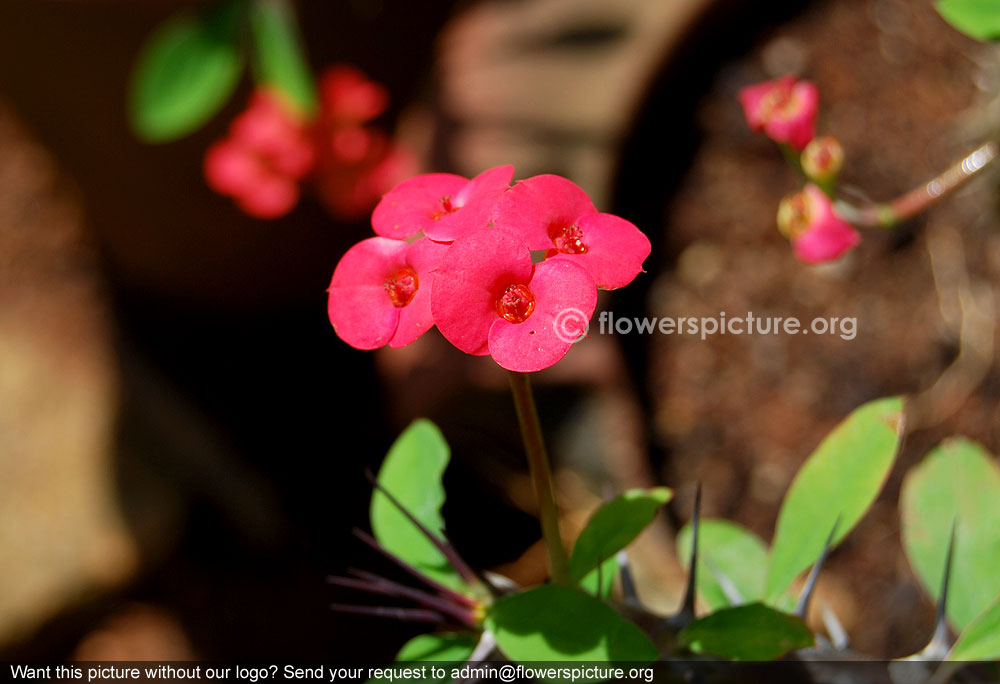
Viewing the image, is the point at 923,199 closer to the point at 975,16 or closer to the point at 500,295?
the point at 975,16

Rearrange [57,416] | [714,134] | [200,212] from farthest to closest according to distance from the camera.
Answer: [57,416] < [200,212] < [714,134]

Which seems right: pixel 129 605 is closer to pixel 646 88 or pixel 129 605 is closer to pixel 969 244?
pixel 646 88

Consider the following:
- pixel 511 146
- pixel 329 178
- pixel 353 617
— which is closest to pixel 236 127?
pixel 329 178

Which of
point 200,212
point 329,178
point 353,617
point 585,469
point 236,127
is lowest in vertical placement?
point 353,617

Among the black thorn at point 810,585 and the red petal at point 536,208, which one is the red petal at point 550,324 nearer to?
the red petal at point 536,208

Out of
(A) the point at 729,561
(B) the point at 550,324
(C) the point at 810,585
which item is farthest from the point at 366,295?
(A) the point at 729,561

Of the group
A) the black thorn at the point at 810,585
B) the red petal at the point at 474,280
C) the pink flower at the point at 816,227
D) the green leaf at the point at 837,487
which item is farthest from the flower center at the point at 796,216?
the red petal at the point at 474,280

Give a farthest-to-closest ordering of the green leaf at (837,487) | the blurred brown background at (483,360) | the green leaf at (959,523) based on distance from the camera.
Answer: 1. the blurred brown background at (483,360)
2. the green leaf at (959,523)
3. the green leaf at (837,487)
